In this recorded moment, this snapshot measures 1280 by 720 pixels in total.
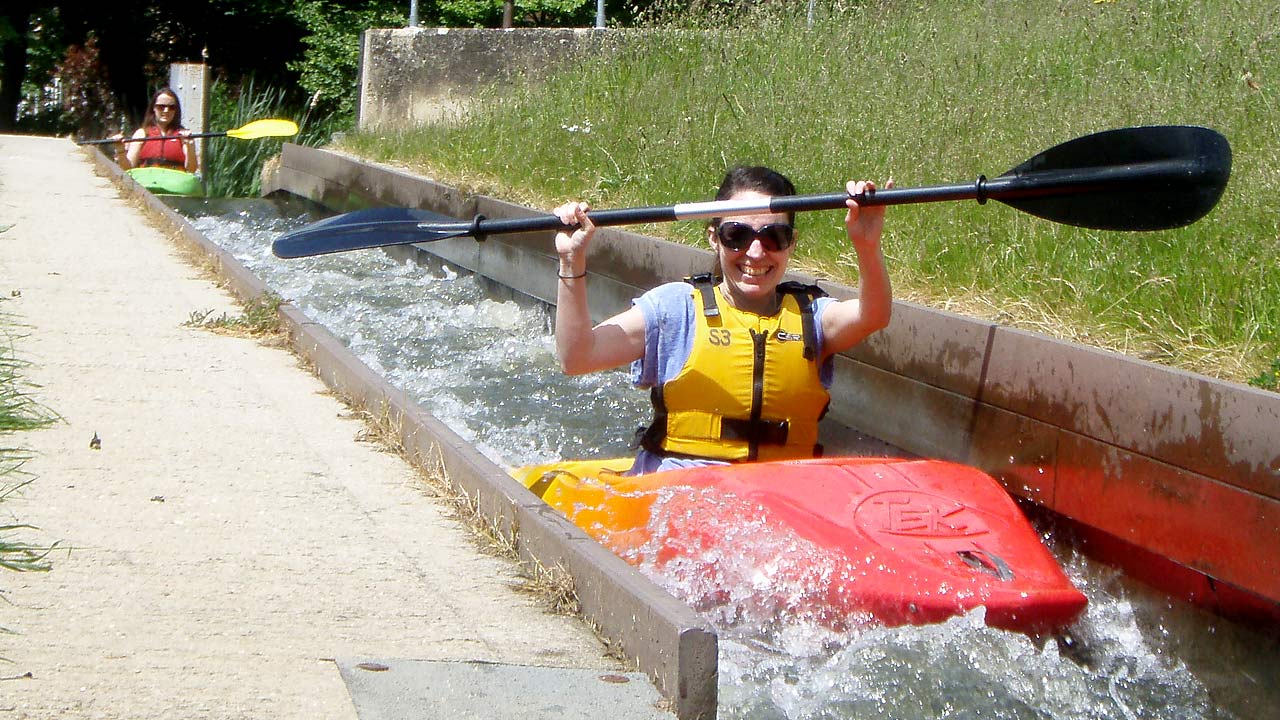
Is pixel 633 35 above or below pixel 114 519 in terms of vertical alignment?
above

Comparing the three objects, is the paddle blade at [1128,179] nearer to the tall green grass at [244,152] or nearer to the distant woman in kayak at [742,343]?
the distant woman in kayak at [742,343]

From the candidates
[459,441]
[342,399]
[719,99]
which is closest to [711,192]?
[719,99]

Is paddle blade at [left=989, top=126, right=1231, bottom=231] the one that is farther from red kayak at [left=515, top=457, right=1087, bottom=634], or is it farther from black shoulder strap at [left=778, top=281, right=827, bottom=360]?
red kayak at [left=515, top=457, right=1087, bottom=634]

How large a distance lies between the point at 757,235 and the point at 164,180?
11.7 m

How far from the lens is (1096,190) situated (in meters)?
3.97

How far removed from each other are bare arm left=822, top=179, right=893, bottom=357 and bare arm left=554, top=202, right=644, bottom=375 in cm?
57

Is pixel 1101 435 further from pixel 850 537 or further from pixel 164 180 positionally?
pixel 164 180

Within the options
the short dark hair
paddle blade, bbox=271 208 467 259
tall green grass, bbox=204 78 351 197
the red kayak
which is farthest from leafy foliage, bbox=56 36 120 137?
the red kayak

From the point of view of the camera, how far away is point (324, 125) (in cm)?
1894

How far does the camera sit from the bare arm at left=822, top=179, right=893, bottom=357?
159 inches

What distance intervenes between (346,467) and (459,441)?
356 millimetres

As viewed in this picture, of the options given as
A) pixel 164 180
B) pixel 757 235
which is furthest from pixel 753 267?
pixel 164 180

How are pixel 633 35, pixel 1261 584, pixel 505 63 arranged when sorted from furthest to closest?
pixel 505 63
pixel 633 35
pixel 1261 584

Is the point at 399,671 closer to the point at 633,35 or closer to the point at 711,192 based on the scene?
the point at 711,192
